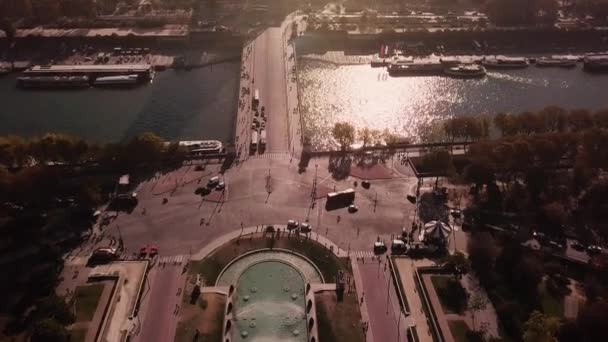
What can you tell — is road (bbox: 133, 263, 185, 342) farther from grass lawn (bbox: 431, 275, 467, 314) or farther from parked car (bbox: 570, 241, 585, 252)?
parked car (bbox: 570, 241, 585, 252)

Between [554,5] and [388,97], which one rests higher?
[554,5]

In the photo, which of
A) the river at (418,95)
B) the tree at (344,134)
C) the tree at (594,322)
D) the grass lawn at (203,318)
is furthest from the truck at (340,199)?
the tree at (594,322)

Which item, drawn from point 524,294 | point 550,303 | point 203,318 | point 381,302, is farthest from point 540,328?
point 203,318

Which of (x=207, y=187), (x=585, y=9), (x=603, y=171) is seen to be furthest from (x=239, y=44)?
(x=585, y=9)

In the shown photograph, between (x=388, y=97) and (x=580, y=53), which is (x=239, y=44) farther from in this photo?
(x=580, y=53)

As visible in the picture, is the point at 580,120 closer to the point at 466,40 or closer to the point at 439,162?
the point at 439,162

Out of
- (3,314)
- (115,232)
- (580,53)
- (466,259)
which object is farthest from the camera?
Answer: (580,53)
